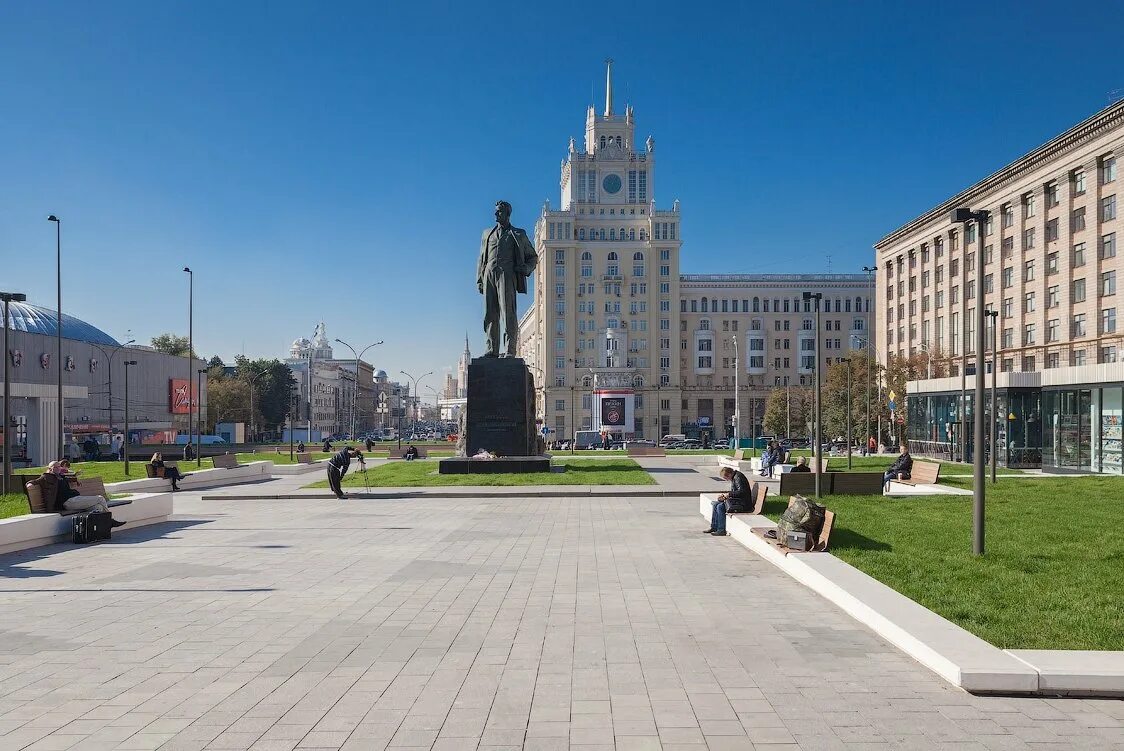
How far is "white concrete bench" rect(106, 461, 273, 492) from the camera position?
23.8m

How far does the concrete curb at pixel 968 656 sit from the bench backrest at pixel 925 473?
44.2ft

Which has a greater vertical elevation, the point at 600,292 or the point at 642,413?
the point at 600,292

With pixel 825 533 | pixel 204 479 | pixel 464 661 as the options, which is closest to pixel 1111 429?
pixel 825 533

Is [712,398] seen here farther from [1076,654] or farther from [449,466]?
[1076,654]

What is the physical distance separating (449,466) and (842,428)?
37530mm

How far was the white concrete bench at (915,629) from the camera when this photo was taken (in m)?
6.27

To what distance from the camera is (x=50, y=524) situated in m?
14.0

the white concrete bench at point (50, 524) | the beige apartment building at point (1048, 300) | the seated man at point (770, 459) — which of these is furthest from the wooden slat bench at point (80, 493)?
the beige apartment building at point (1048, 300)

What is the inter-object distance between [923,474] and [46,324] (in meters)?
79.8

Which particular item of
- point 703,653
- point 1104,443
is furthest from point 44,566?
point 1104,443

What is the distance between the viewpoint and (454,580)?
35.1ft

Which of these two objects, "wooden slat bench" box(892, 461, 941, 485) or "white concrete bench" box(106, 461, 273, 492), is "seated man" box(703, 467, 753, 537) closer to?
"wooden slat bench" box(892, 461, 941, 485)

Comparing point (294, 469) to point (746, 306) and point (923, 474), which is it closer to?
point (923, 474)

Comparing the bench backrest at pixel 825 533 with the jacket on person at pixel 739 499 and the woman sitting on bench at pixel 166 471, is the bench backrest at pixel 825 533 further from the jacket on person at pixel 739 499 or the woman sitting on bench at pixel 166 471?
the woman sitting on bench at pixel 166 471
